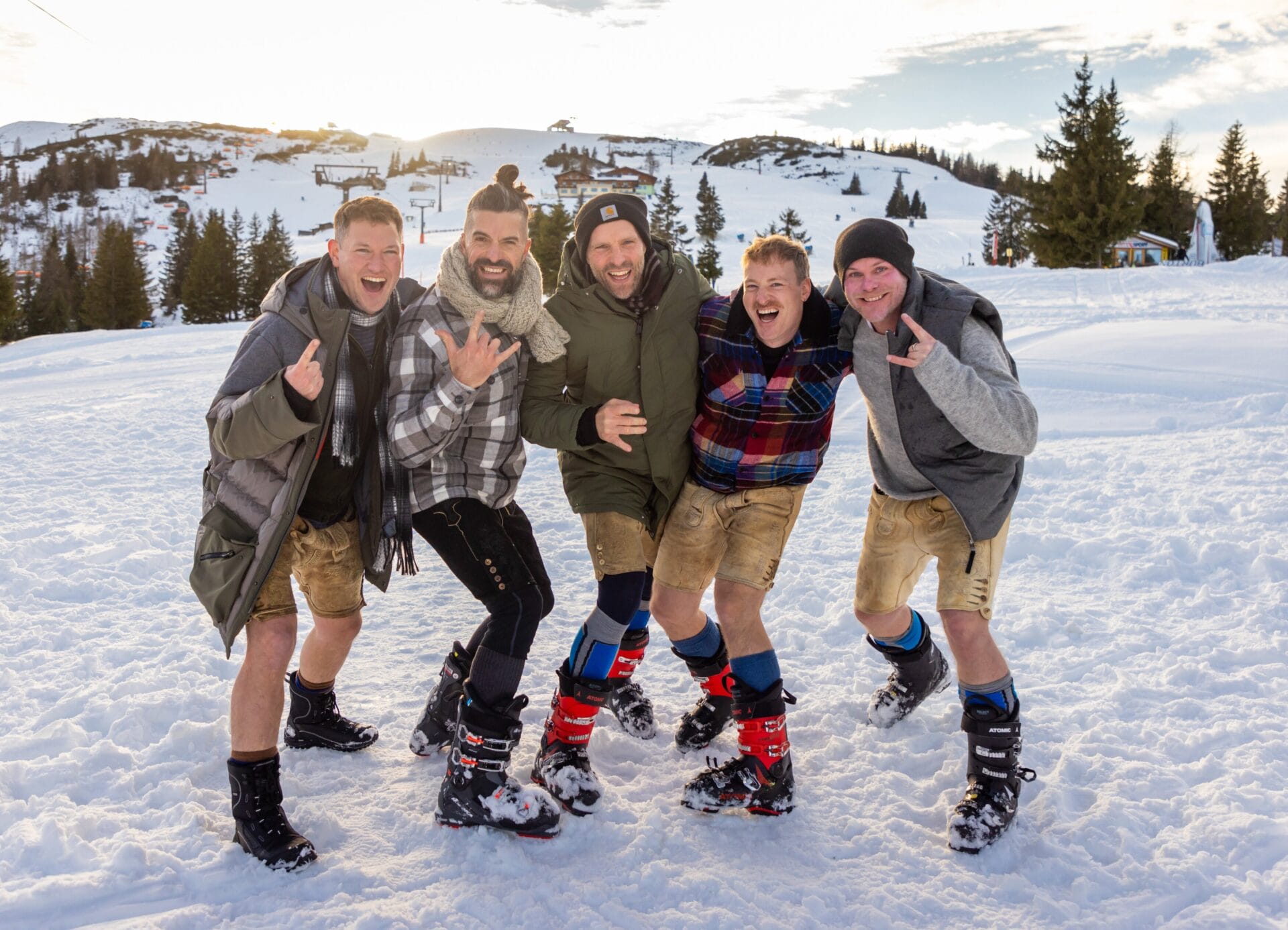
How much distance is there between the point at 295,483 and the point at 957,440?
236 centimetres

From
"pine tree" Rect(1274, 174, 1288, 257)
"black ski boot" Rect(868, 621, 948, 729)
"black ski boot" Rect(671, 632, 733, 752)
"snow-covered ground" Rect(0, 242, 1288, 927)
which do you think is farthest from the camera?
"pine tree" Rect(1274, 174, 1288, 257)

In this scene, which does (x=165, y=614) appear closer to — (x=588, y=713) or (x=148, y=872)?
(x=148, y=872)

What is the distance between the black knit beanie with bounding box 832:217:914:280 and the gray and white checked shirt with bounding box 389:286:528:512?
1.30 meters

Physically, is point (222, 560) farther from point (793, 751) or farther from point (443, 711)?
point (793, 751)

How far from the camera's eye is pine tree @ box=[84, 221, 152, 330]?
53406 millimetres

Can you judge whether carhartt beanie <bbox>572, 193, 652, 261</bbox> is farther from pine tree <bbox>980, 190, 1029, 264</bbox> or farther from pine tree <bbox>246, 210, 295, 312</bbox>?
pine tree <bbox>246, 210, 295, 312</bbox>

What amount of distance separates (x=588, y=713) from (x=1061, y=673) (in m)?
2.39

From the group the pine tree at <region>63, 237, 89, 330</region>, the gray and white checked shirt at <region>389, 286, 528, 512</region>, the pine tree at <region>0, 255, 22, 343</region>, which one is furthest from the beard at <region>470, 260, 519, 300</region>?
the pine tree at <region>63, 237, 89, 330</region>

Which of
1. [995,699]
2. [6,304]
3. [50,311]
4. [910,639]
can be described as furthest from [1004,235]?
[995,699]

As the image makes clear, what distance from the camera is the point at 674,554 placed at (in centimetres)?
359

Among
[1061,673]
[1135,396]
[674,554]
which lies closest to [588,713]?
[674,554]

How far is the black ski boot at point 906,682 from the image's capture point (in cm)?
391

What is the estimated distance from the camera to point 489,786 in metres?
3.14

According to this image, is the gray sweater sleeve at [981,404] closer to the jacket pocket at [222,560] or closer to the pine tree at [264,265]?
the jacket pocket at [222,560]
